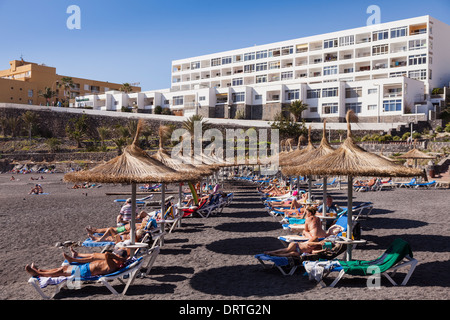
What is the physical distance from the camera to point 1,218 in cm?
1307

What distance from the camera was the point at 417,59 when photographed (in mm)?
46969

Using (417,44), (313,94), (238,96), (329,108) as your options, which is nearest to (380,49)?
(417,44)

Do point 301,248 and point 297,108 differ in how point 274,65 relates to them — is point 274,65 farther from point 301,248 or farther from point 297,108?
point 301,248

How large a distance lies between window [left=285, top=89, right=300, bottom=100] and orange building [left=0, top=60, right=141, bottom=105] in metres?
39.4

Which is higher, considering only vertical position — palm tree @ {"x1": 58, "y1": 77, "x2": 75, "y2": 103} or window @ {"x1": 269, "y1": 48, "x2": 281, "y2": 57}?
window @ {"x1": 269, "y1": 48, "x2": 281, "y2": 57}

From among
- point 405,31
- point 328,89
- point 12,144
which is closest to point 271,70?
point 328,89

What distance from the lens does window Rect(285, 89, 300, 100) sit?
5206 cm

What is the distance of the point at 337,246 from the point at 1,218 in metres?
11.2

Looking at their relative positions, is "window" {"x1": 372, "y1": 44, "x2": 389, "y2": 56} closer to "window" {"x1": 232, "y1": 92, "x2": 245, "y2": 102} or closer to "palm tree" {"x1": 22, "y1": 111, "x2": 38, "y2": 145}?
"window" {"x1": 232, "y1": 92, "x2": 245, "y2": 102}

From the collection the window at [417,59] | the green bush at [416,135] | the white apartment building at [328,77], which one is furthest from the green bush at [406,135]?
the window at [417,59]

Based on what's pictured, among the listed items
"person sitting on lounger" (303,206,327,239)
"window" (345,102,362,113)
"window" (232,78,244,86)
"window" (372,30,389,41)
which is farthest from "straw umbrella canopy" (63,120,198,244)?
"window" (232,78,244,86)

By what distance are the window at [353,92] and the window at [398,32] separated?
8125 mm

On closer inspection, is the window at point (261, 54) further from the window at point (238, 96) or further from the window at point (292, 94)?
the window at point (292, 94)
